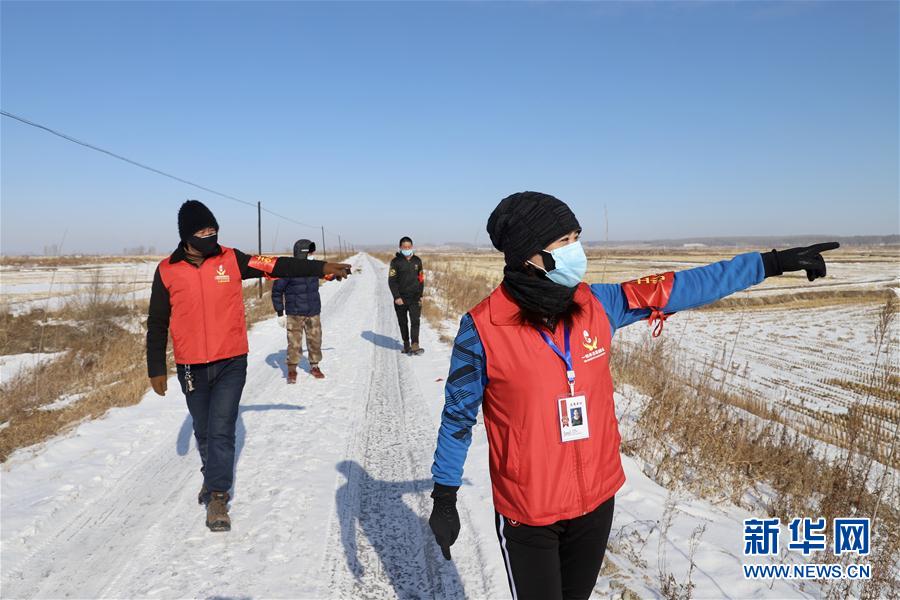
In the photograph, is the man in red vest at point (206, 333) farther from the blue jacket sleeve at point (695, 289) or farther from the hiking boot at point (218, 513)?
the blue jacket sleeve at point (695, 289)

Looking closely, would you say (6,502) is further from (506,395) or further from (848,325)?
(848,325)

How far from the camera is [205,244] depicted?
12.3ft

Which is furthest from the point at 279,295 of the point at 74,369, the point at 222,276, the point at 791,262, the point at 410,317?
the point at 791,262

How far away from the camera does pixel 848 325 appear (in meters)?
17.3

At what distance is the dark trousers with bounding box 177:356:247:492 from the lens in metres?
3.83

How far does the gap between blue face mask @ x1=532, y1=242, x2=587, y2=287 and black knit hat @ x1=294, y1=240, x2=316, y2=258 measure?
20.4 ft

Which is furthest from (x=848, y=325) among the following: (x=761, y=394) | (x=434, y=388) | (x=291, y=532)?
(x=291, y=532)

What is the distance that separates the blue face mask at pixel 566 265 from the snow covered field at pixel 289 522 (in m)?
2.06

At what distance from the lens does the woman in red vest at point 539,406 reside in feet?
6.04

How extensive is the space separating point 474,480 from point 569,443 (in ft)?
9.48

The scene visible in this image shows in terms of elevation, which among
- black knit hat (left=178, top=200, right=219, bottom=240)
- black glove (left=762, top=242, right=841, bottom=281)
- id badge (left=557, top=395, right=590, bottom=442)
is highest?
black knit hat (left=178, top=200, right=219, bottom=240)

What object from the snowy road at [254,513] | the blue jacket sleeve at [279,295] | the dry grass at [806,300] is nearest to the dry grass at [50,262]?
the blue jacket sleeve at [279,295]

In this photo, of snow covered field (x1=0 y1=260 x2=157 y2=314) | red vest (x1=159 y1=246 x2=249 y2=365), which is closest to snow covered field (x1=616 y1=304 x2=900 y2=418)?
red vest (x1=159 y1=246 x2=249 y2=365)

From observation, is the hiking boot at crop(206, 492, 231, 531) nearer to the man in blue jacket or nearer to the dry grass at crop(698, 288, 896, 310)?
the man in blue jacket
